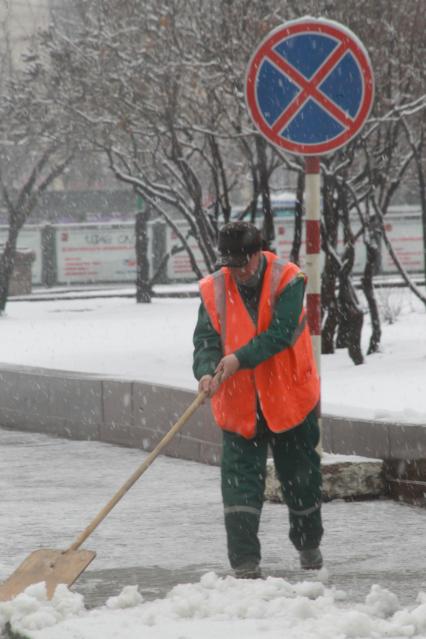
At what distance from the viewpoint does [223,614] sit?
540 cm

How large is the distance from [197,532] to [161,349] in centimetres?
1050

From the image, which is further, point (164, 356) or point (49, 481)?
point (164, 356)

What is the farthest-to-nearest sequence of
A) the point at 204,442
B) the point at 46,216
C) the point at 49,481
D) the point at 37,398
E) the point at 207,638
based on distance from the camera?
the point at 46,216 → the point at 37,398 → the point at 204,442 → the point at 49,481 → the point at 207,638

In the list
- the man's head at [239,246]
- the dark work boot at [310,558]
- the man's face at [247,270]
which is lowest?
the dark work boot at [310,558]

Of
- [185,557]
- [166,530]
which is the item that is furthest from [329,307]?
[185,557]

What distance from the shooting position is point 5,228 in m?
38.8

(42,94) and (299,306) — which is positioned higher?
(42,94)

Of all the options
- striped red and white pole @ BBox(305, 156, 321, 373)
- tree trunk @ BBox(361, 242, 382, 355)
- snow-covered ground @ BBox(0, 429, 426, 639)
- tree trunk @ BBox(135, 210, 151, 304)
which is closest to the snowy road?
snow-covered ground @ BBox(0, 429, 426, 639)

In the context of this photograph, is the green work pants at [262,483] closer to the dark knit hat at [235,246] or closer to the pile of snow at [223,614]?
the pile of snow at [223,614]

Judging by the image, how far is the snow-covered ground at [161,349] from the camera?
1140 centimetres

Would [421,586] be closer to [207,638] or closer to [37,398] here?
[207,638]

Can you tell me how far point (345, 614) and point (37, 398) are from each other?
804cm

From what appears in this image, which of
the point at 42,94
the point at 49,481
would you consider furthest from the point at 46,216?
the point at 49,481

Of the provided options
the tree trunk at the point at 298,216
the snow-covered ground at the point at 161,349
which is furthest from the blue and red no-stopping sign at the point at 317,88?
the tree trunk at the point at 298,216
